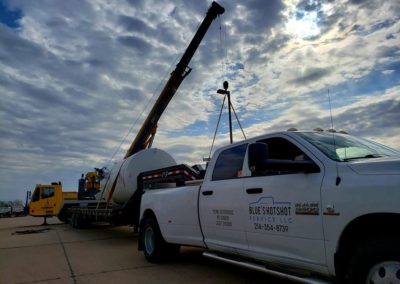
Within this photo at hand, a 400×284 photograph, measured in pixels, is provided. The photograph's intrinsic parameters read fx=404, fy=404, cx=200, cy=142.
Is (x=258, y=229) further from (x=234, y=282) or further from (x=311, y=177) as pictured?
(x=234, y=282)

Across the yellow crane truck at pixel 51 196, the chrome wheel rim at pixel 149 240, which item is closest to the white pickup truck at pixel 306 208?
the chrome wheel rim at pixel 149 240

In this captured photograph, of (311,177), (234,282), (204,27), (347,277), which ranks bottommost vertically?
(234,282)

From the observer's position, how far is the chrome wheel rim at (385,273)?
10.6ft

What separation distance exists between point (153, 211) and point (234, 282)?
253 centimetres

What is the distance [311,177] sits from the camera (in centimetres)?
421

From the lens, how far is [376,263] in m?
3.40

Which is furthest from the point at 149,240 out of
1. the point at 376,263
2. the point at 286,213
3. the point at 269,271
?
the point at 376,263

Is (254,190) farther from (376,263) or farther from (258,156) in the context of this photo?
(376,263)

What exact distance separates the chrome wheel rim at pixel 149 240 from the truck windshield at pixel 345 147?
4.24 metres

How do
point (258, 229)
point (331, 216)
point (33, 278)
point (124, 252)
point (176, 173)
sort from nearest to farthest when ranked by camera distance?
point (331, 216) → point (258, 229) → point (33, 278) → point (176, 173) → point (124, 252)

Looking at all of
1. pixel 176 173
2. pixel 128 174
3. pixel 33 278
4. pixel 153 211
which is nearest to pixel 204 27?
pixel 128 174

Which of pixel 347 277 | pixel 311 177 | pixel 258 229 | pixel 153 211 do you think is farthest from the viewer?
pixel 153 211

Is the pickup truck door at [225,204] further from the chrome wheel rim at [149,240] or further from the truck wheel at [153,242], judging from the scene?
the chrome wheel rim at [149,240]

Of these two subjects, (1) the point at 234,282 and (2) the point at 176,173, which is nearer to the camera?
(1) the point at 234,282
